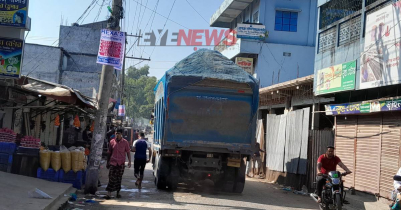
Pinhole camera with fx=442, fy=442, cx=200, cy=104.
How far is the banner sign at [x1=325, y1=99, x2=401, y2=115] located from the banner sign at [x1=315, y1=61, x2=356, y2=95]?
69cm

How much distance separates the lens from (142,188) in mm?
13430

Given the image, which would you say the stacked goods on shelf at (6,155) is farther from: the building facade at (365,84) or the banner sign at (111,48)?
the building facade at (365,84)

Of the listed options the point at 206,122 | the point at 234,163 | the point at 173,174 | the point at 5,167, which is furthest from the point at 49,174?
the point at 234,163

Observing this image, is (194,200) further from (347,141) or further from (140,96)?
(140,96)

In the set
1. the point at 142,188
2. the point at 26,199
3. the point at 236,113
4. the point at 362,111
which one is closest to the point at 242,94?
the point at 236,113

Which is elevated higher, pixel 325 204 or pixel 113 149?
pixel 113 149

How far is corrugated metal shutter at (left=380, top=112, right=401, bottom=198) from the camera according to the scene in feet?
35.2

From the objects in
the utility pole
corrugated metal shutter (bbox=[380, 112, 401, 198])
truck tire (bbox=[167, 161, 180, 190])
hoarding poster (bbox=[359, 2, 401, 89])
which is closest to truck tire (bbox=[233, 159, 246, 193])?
truck tire (bbox=[167, 161, 180, 190])

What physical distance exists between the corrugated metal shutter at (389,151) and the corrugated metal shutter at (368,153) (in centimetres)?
24

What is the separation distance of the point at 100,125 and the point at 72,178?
1.62 meters

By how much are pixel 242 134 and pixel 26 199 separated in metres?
6.27

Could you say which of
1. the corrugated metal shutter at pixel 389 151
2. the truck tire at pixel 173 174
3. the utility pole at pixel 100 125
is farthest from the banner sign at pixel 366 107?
the utility pole at pixel 100 125

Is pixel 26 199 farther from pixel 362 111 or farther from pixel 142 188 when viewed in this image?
pixel 362 111

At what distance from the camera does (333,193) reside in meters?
9.34
